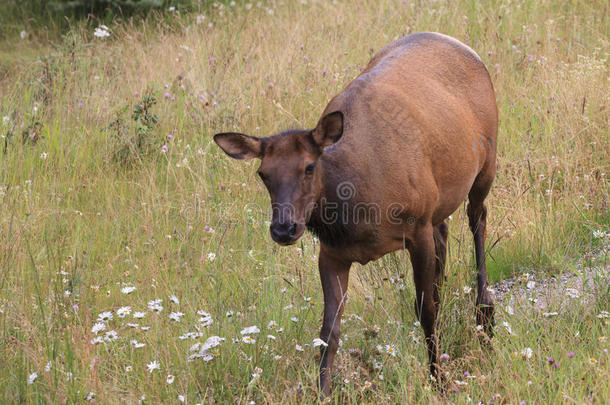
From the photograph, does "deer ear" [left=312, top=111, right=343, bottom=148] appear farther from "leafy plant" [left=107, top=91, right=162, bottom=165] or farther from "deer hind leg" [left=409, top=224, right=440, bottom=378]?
"leafy plant" [left=107, top=91, right=162, bottom=165]

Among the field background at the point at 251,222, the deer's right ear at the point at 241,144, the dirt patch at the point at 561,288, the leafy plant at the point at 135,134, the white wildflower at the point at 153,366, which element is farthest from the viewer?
the leafy plant at the point at 135,134

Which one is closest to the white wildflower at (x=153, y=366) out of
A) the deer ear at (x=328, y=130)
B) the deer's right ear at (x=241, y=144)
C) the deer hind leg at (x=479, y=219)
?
the deer's right ear at (x=241, y=144)

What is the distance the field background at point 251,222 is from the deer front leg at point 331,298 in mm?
126

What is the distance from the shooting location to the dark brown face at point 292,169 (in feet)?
13.1

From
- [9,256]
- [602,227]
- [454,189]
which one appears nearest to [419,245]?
[454,189]

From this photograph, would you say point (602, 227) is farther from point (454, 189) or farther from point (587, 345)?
point (587, 345)

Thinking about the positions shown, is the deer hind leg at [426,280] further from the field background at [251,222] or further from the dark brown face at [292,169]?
the dark brown face at [292,169]

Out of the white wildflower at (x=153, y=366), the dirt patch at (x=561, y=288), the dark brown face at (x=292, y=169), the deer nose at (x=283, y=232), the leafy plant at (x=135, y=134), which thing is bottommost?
the dirt patch at (x=561, y=288)

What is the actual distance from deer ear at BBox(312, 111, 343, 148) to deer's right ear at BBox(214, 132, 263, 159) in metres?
0.31

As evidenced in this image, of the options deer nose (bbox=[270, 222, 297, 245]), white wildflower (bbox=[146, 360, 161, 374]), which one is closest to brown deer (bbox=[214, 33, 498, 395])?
deer nose (bbox=[270, 222, 297, 245])

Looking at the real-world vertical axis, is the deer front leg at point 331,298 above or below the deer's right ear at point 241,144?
below

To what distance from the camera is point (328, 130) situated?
4.25 m

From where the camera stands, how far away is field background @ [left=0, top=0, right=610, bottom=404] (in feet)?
13.6

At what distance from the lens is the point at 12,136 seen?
6.92 m
